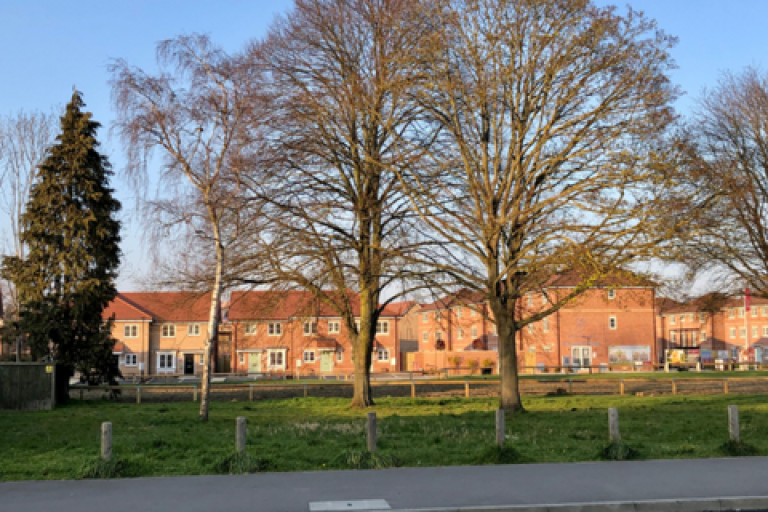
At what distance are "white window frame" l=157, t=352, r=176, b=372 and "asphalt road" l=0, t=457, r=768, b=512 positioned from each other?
194 feet

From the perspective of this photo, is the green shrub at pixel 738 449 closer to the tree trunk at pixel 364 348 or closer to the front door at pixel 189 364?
the tree trunk at pixel 364 348

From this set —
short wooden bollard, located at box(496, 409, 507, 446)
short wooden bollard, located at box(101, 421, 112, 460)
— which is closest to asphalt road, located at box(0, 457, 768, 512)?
short wooden bollard, located at box(101, 421, 112, 460)

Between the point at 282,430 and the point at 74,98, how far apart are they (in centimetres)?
2484

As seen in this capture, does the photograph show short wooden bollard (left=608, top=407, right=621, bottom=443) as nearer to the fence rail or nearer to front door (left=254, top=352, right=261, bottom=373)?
the fence rail

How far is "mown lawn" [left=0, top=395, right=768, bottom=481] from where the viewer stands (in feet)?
42.8

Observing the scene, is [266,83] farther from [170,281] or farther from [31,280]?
[31,280]

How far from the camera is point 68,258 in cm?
3509

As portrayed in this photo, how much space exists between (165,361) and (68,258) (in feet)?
115

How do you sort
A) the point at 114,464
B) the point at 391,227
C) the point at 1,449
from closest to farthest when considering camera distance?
the point at 114,464, the point at 1,449, the point at 391,227

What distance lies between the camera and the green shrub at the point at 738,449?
13.5 meters

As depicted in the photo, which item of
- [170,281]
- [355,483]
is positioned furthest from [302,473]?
[170,281]

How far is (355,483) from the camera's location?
1101 cm

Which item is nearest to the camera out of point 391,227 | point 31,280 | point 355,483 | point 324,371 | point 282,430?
point 355,483

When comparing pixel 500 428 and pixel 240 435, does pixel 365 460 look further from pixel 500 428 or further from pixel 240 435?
pixel 500 428
